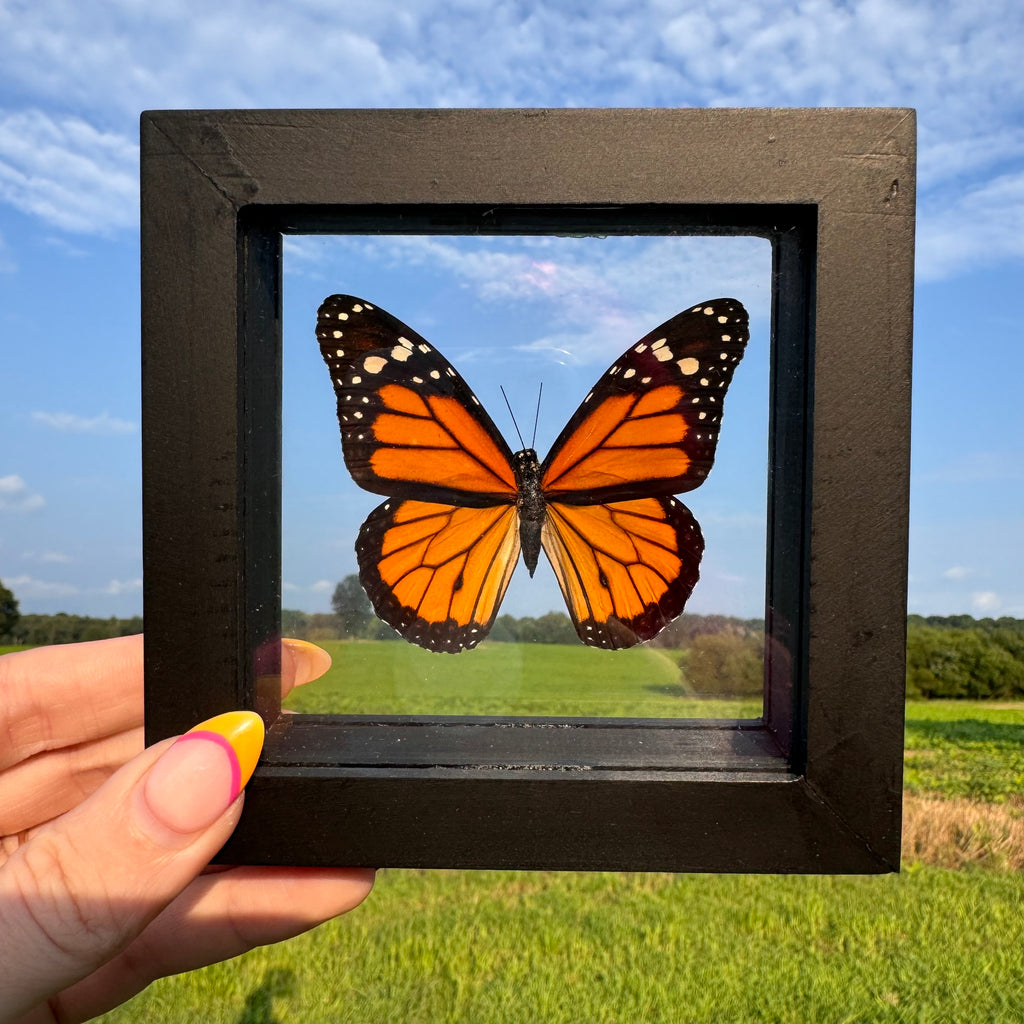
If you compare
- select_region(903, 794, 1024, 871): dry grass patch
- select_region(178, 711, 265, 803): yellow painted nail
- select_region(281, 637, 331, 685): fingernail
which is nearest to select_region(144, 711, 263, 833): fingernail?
select_region(178, 711, 265, 803): yellow painted nail

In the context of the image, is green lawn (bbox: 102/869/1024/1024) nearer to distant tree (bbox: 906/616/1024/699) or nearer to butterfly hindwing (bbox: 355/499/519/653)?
distant tree (bbox: 906/616/1024/699)

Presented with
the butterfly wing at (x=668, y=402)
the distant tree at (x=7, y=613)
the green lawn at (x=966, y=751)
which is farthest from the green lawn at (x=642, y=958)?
the distant tree at (x=7, y=613)

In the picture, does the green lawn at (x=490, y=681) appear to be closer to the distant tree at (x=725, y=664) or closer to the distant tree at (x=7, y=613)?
the distant tree at (x=725, y=664)

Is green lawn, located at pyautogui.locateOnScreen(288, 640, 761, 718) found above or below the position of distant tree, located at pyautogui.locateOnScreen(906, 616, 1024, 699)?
above

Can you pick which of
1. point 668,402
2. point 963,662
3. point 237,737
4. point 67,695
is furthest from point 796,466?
point 963,662

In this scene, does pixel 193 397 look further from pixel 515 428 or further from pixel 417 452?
pixel 515 428

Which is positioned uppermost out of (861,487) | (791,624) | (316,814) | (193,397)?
(193,397)

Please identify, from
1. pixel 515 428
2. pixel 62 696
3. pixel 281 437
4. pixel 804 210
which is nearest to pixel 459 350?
pixel 515 428
